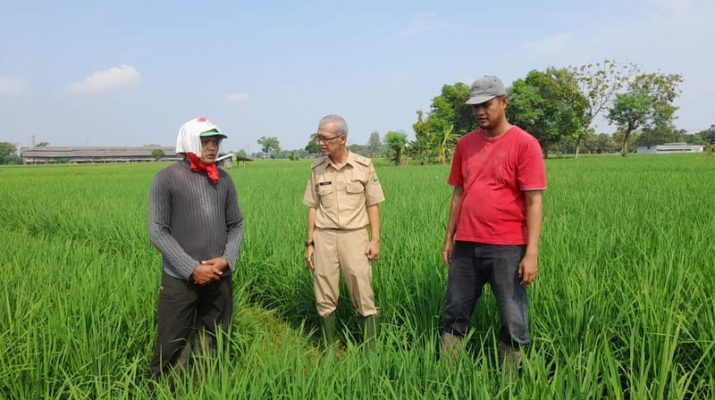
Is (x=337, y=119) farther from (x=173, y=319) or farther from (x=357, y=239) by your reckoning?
(x=173, y=319)

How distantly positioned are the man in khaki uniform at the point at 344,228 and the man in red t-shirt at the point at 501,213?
61cm

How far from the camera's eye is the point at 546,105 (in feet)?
114

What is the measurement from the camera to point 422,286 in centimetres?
272

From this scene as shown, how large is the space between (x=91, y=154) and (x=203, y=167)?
82806 millimetres

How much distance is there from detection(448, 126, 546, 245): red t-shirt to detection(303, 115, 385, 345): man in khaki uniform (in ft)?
2.17

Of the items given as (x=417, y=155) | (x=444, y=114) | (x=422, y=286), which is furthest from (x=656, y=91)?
(x=422, y=286)

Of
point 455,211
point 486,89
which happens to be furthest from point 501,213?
point 486,89

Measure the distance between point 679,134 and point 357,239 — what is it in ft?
338

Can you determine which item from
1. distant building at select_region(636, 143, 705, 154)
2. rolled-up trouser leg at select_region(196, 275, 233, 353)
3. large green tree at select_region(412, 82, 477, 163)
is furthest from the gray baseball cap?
distant building at select_region(636, 143, 705, 154)

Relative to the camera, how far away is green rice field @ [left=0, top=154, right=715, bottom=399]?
5.31 ft

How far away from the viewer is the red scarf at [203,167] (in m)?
2.06

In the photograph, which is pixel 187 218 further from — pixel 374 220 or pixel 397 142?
pixel 397 142

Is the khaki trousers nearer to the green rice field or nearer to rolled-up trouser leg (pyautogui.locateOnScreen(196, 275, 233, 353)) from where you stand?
the green rice field

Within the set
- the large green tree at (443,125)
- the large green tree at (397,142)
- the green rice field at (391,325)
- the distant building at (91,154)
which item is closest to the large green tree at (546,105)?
the large green tree at (443,125)
